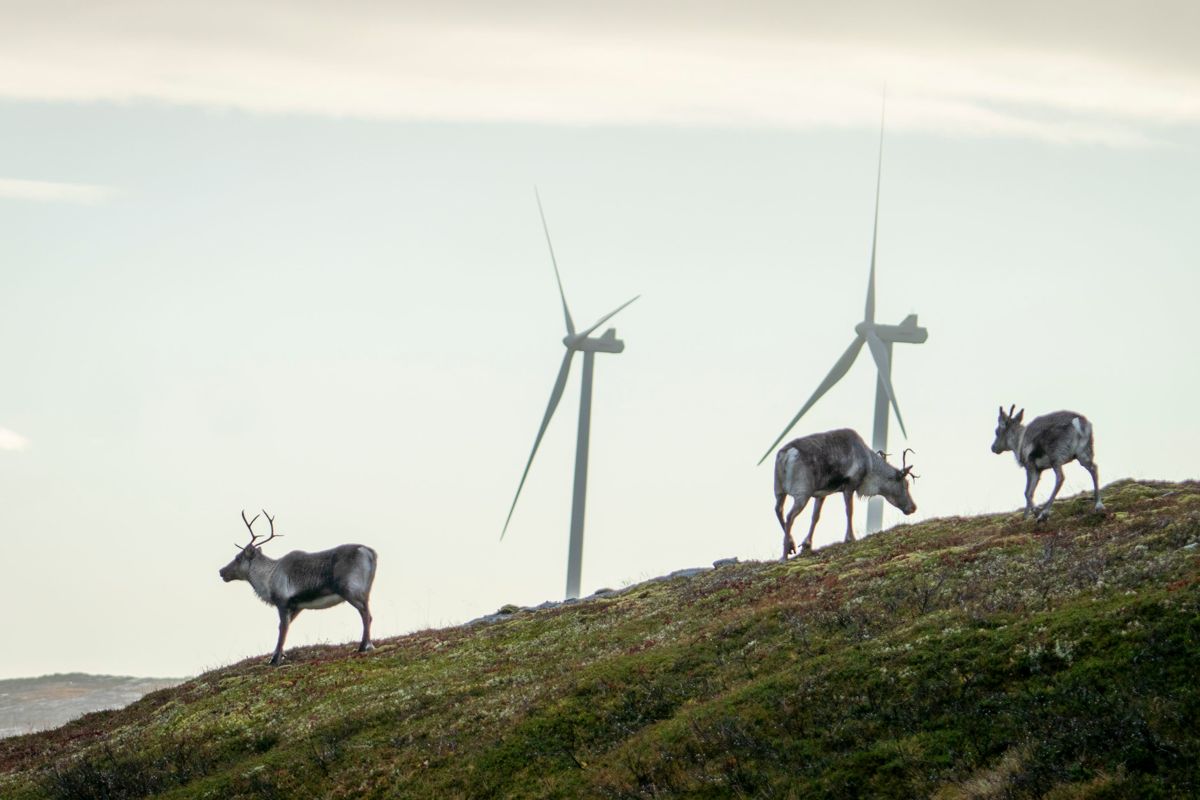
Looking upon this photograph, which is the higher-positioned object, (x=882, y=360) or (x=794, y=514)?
(x=882, y=360)

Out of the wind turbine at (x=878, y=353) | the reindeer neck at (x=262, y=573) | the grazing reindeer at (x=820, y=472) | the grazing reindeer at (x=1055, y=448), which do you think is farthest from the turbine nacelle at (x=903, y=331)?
the reindeer neck at (x=262, y=573)

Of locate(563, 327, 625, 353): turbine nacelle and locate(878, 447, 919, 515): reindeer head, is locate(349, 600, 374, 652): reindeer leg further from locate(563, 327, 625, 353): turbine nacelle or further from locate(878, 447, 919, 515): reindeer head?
locate(563, 327, 625, 353): turbine nacelle

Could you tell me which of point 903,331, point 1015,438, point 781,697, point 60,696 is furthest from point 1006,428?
point 60,696

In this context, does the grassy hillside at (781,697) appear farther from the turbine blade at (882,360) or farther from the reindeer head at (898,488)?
the turbine blade at (882,360)

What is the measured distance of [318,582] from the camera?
41.8m

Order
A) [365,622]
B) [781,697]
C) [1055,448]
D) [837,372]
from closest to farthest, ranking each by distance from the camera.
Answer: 1. [781,697]
2. [1055,448]
3. [365,622]
4. [837,372]

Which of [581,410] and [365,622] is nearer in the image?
[365,622]

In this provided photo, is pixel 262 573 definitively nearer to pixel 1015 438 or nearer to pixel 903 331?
pixel 1015 438

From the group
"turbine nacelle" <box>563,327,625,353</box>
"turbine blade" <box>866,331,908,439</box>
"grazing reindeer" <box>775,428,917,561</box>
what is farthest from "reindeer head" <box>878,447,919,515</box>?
"turbine nacelle" <box>563,327,625,353</box>

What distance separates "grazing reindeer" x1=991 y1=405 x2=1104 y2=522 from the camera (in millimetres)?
35719

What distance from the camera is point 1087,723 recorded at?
19.2 m

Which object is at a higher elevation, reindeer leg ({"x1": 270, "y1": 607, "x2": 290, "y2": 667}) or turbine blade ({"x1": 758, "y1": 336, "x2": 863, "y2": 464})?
turbine blade ({"x1": 758, "y1": 336, "x2": 863, "y2": 464})

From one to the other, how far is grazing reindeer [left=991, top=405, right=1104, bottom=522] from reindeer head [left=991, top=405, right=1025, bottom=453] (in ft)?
4.12

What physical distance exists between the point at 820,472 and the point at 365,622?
13411 mm
